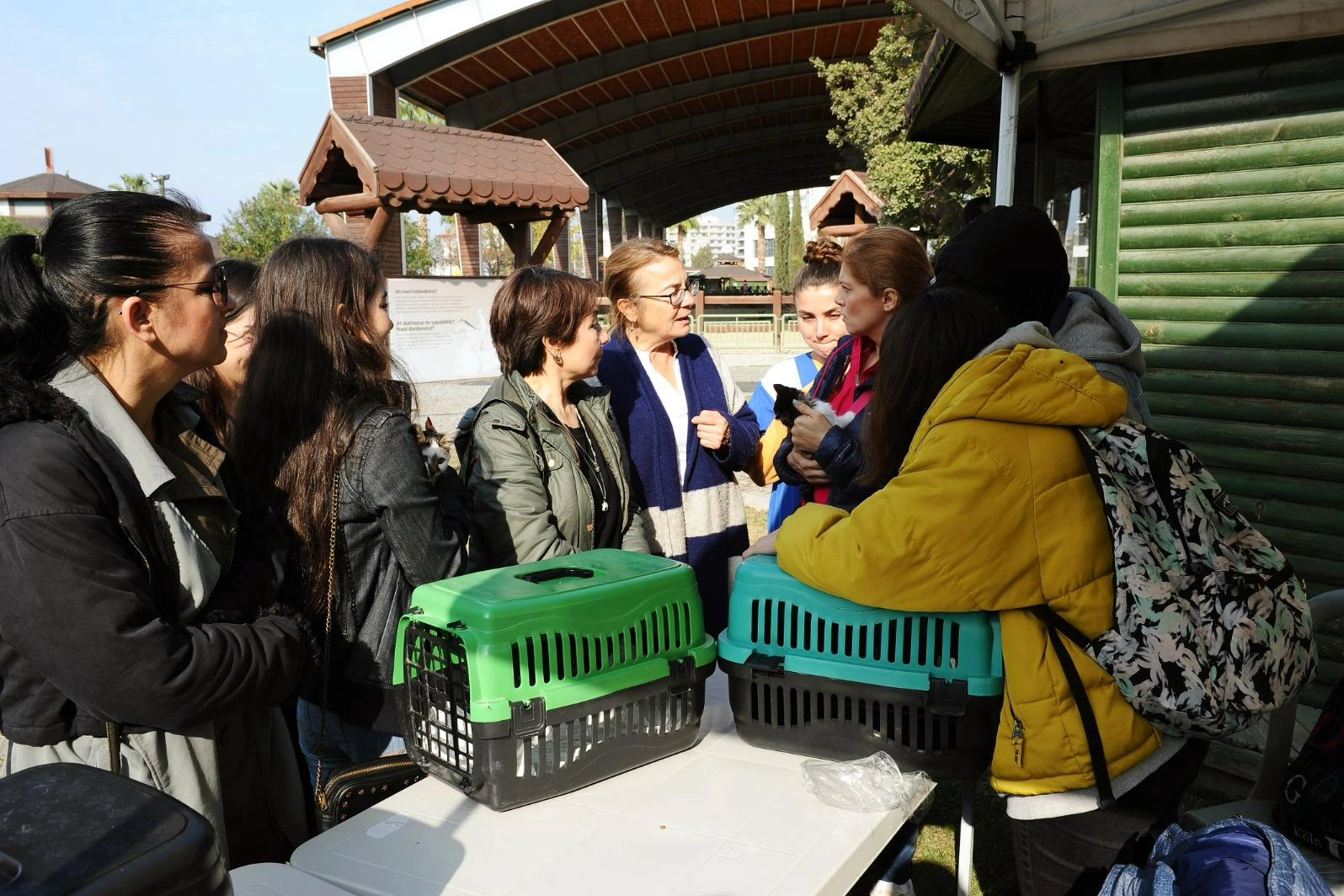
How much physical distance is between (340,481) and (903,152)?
15.9 metres

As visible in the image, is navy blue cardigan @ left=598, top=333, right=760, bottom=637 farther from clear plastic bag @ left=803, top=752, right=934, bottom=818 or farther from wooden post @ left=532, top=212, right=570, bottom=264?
wooden post @ left=532, top=212, right=570, bottom=264

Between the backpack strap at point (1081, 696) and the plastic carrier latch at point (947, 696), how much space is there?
17cm

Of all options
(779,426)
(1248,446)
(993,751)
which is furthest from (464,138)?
(993,751)

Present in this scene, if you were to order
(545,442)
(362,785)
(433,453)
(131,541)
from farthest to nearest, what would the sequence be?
(433,453) → (545,442) → (362,785) → (131,541)

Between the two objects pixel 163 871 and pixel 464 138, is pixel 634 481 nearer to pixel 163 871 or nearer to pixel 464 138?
pixel 163 871

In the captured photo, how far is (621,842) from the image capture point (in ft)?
4.92

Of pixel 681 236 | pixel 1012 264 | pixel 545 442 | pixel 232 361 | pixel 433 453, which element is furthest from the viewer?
pixel 681 236

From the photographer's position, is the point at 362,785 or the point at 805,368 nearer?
the point at 362,785

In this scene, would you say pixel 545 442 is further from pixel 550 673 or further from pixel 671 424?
pixel 550 673

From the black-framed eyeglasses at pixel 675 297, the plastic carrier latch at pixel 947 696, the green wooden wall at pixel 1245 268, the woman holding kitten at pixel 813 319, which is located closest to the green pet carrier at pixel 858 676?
the plastic carrier latch at pixel 947 696

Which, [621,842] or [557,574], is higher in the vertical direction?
[557,574]

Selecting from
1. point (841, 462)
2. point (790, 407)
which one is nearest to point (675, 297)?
point (790, 407)

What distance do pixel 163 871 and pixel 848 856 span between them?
985 millimetres

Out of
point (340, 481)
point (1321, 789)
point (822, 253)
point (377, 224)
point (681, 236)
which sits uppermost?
point (681, 236)
